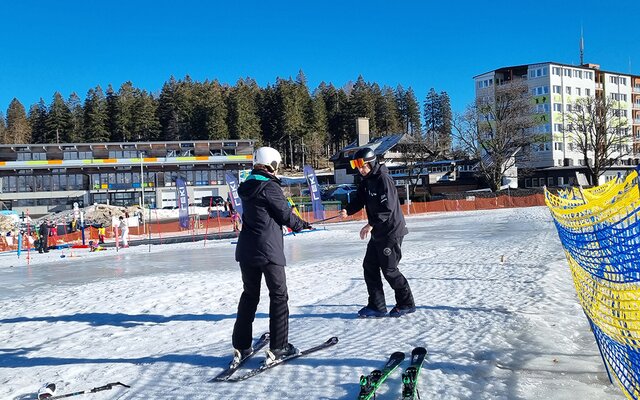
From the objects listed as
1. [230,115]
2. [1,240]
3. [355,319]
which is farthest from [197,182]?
[355,319]

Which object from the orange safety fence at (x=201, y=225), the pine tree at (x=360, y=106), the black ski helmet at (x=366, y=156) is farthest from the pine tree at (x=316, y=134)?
the black ski helmet at (x=366, y=156)

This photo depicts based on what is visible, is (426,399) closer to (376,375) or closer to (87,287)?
(376,375)

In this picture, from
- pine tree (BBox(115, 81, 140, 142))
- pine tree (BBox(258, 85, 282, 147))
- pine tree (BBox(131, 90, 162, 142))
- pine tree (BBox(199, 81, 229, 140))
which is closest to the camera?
pine tree (BBox(199, 81, 229, 140))

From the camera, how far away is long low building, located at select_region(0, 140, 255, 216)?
67688 mm

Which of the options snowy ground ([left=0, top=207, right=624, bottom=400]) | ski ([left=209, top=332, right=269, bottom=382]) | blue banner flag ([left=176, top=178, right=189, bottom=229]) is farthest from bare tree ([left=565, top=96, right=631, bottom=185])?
ski ([left=209, top=332, right=269, bottom=382])

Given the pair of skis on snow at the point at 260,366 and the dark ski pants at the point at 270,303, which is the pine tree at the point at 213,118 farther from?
the dark ski pants at the point at 270,303

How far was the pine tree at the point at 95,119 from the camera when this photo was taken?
92.0m

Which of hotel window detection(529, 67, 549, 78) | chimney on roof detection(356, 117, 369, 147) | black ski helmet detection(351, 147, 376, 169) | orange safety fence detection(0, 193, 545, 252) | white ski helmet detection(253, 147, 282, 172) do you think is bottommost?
orange safety fence detection(0, 193, 545, 252)

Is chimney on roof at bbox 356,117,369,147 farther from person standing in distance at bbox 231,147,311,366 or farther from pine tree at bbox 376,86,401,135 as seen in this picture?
person standing in distance at bbox 231,147,311,366

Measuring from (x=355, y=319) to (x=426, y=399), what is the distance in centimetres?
252

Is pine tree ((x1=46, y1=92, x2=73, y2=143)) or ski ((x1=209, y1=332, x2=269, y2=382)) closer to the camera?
ski ((x1=209, y1=332, x2=269, y2=382))

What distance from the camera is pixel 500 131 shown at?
2030 inches

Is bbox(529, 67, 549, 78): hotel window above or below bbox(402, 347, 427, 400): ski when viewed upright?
above

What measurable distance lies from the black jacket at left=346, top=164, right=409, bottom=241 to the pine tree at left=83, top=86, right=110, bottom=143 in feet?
312
